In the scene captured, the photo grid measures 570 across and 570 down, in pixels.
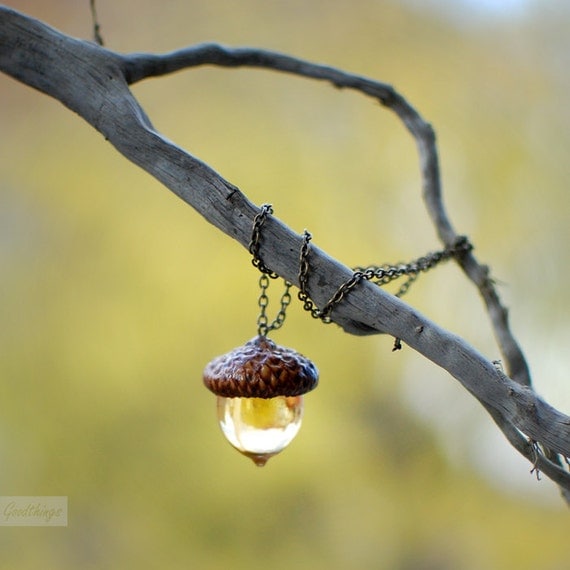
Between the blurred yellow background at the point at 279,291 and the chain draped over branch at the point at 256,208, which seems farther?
the blurred yellow background at the point at 279,291

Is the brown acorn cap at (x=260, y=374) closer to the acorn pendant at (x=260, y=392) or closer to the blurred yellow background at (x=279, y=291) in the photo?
the acorn pendant at (x=260, y=392)

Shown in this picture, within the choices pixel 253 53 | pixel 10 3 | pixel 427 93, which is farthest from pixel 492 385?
pixel 10 3

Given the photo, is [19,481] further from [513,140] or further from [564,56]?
[564,56]

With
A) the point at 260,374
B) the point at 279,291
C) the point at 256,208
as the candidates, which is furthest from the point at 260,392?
the point at 279,291

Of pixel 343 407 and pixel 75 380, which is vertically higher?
pixel 75 380

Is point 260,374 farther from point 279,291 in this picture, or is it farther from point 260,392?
point 279,291

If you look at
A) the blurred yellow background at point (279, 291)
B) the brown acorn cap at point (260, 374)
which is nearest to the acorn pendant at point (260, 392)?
the brown acorn cap at point (260, 374)

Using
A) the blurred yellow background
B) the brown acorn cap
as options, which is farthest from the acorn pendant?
the blurred yellow background
